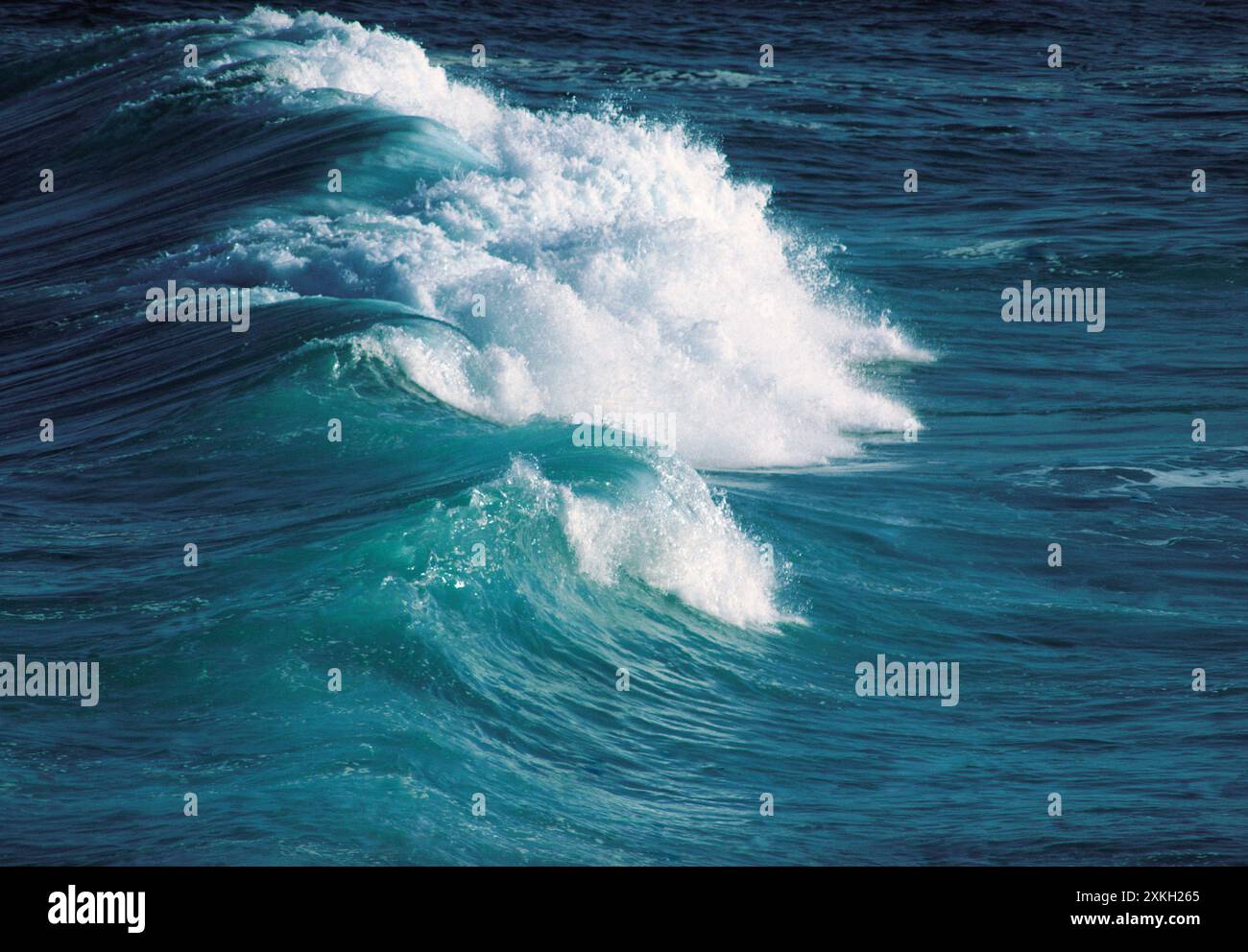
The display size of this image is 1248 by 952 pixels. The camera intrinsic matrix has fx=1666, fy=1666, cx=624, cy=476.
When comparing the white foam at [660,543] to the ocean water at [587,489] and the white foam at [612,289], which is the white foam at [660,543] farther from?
the white foam at [612,289]

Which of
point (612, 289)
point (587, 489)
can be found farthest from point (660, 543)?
point (612, 289)

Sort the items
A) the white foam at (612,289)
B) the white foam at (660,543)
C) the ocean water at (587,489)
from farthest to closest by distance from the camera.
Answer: the white foam at (612,289) < the white foam at (660,543) < the ocean water at (587,489)

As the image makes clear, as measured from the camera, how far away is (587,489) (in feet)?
33.9

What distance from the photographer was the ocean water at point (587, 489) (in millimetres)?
7766

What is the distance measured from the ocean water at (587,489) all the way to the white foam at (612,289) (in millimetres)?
64

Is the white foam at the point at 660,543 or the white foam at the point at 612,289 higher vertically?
the white foam at the point at 612,289

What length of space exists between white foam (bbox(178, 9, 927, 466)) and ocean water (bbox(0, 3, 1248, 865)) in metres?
0.06

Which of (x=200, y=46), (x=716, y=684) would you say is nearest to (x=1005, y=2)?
(x=200, y=46)

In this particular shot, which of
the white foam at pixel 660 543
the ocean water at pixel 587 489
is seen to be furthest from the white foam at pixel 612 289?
the white foam at pixel 660 543

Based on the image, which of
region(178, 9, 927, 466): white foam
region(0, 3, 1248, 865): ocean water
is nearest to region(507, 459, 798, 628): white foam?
region(0, 3, 1248, 865): ocean water

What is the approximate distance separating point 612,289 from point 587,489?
5646mm

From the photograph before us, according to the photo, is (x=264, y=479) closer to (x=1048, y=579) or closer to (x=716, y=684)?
(x=716, y=684)

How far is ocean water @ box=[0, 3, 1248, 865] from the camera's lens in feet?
25.5

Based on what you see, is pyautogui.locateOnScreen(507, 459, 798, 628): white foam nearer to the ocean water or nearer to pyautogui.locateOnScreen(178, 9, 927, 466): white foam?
the ocean water
